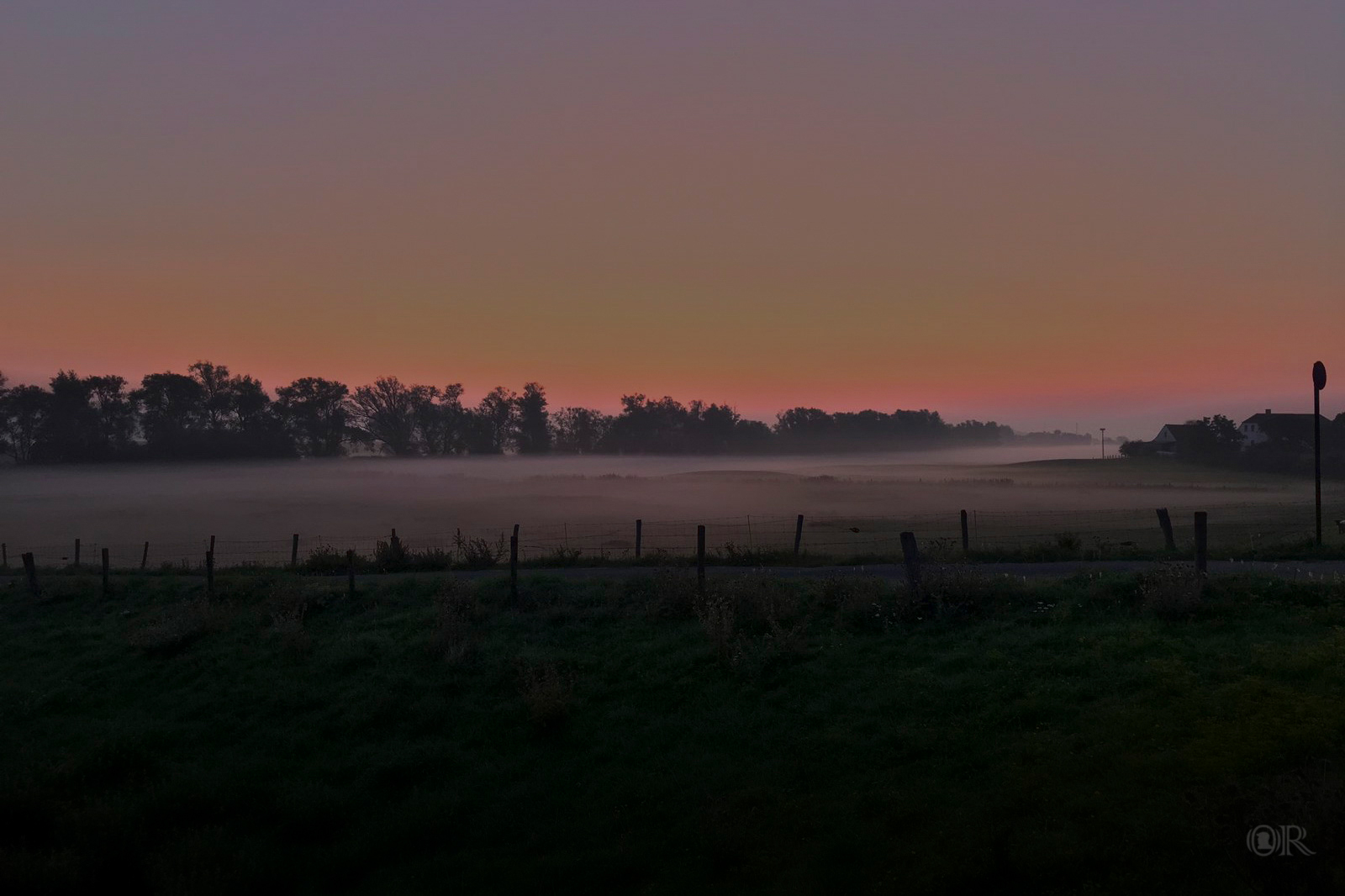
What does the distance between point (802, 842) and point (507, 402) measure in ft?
484

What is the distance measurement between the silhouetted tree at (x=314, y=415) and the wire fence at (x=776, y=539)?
7020cm

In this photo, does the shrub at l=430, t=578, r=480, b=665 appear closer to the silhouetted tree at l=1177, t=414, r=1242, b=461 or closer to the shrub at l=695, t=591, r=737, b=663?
the shrub at l=695, t=591, r=737, b=663

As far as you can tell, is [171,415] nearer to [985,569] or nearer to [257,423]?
[257,423]

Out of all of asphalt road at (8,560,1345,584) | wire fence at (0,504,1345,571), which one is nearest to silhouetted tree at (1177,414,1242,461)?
wire fence at (0,504,1345,571)

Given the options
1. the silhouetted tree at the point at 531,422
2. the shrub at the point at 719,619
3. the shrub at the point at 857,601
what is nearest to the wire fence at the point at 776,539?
the shrub at the point at 857,601

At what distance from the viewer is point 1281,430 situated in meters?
103

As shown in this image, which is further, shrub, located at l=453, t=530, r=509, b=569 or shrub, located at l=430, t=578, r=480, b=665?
shrub, located at l=453, t=530, r=509, b=569

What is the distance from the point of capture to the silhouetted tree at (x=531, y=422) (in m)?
153

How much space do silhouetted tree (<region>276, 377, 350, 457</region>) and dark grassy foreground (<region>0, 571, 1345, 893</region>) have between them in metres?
119

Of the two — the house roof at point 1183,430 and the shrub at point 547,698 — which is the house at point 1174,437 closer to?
the house roof at point 1183,430

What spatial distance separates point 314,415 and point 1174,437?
129m

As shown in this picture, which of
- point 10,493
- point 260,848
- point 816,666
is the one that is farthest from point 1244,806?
point 10,493

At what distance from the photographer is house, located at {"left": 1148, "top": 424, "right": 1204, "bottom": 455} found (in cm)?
11112

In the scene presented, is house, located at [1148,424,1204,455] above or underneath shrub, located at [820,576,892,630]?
above
